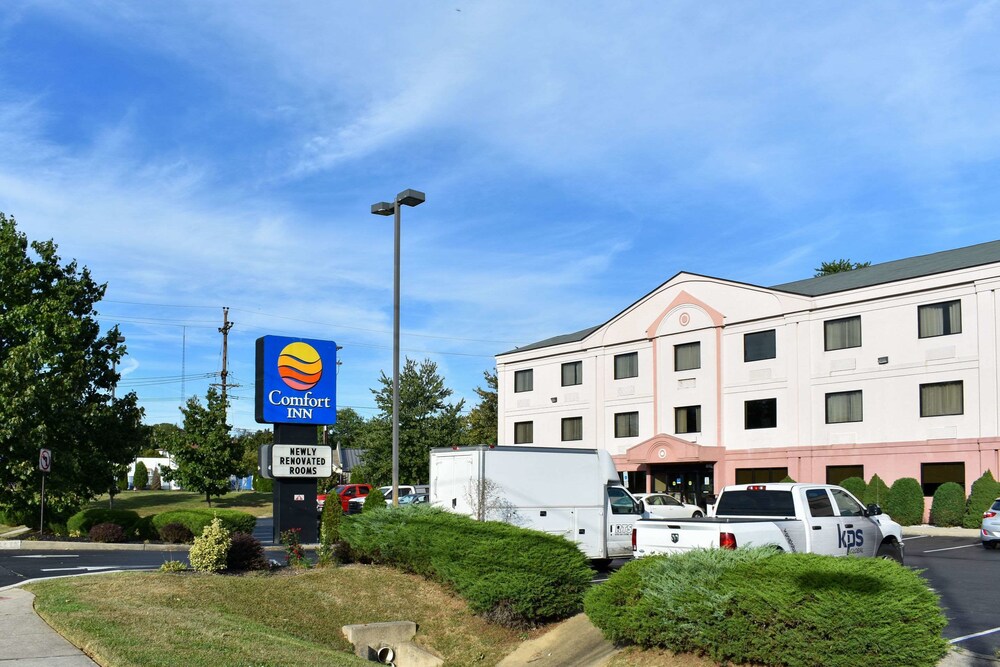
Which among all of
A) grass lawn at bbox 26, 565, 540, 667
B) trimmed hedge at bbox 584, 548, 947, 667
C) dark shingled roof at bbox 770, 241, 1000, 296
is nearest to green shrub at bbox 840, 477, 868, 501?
dark shingled roof at bbox 770, 241, 1000, 296

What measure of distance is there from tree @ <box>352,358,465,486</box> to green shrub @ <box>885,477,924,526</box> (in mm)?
26274

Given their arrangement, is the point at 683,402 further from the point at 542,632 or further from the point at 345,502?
the point at 542,632

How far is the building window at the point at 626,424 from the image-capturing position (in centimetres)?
4706

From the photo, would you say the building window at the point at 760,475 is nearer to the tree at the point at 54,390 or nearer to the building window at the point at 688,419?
the building window at the point at 688,419

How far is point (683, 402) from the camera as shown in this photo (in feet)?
146

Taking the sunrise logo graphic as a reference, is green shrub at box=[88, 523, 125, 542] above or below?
below

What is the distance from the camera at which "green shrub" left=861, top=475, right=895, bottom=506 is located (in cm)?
3566

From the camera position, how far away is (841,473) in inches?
1512

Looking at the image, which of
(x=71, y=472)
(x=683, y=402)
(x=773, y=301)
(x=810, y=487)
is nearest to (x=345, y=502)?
(x=71, y=472)

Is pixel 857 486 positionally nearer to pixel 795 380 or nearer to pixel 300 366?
pixel 795 380

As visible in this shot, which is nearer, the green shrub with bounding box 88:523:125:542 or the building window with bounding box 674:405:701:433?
the green shrub with bounding box 88:523:125:542

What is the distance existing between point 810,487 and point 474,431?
190ft

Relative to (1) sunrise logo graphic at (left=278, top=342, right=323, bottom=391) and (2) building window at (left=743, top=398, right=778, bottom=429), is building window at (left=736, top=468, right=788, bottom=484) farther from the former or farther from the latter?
(1) sunrise logo graphic at (left=278, top=342, right=323, bottom=391)

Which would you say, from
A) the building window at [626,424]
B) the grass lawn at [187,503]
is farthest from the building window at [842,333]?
the grass lawn at [187,503]
